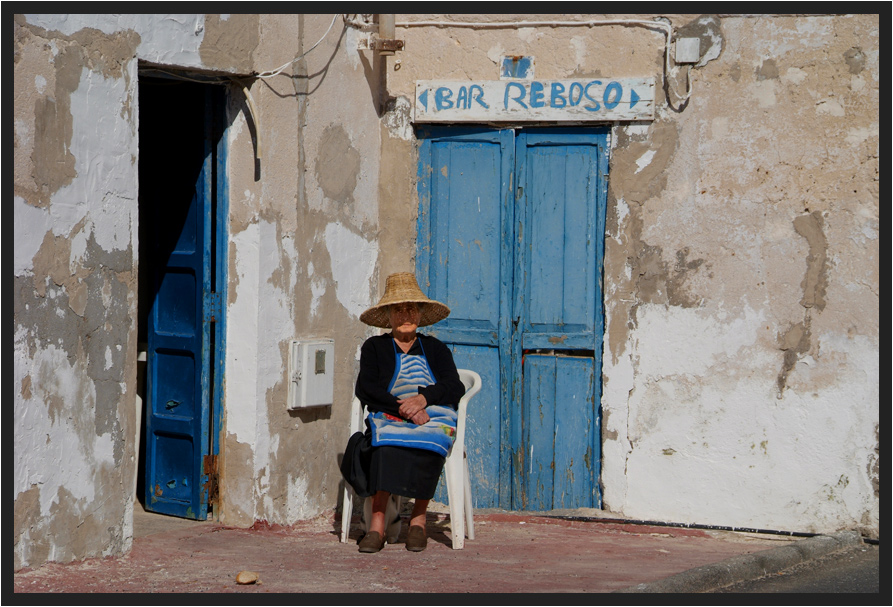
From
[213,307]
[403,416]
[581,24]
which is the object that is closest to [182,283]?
[213,307]

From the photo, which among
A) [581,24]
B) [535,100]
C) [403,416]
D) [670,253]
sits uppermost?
[581,24]

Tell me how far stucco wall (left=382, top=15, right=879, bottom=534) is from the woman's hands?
145cm

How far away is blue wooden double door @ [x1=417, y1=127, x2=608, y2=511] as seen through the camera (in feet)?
21.5

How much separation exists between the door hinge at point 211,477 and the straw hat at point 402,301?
1.18 metres

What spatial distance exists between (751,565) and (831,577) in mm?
419

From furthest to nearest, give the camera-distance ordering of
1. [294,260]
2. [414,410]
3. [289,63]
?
[294,260], [289,63], [414,410]

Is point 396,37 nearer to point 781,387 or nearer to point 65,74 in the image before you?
point 65,74

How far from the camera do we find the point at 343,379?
21.5 feet

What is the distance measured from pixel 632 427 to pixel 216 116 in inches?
119

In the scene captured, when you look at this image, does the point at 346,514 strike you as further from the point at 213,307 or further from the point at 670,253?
the point at 670,253

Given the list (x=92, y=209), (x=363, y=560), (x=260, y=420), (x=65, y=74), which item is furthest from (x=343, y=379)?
(x=65, y=74)

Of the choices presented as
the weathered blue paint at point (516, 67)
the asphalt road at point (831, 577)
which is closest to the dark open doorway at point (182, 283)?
the weathered blue paint at point (516, 67)

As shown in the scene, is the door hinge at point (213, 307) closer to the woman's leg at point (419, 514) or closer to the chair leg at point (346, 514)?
the chair leg at point (346, 514)

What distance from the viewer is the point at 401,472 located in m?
5.46
